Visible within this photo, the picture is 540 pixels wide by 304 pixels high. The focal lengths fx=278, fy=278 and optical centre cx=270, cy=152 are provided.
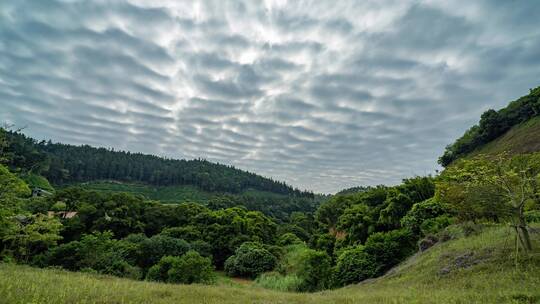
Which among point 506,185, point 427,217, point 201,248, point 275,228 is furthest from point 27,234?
point 275,228

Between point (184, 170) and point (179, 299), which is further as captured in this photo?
point (184, 170)

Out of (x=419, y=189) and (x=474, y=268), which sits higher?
(x=419, y=189)

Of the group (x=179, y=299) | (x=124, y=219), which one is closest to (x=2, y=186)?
(x=179, y=299)

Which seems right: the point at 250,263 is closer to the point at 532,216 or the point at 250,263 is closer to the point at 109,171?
the point at 532,216

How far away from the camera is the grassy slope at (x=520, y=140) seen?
4559 cm

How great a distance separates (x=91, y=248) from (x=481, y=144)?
8335 cm

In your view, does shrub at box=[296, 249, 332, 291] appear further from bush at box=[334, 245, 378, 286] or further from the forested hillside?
the forested hillside

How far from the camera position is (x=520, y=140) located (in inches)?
2018

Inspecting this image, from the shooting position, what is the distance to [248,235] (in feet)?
166

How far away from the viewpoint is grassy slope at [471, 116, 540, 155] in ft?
150

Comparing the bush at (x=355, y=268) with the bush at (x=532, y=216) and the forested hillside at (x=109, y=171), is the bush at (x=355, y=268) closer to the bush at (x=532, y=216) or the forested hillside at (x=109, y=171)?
the bush at (x=532, y=216)

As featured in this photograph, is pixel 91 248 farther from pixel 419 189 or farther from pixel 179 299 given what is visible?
pixel 419 189

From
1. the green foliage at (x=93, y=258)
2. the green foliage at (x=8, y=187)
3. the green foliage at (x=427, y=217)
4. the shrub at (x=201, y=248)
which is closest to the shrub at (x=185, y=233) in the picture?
the shrub at (x=201, y=248)

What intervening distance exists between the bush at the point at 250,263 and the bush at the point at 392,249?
58.1ft
